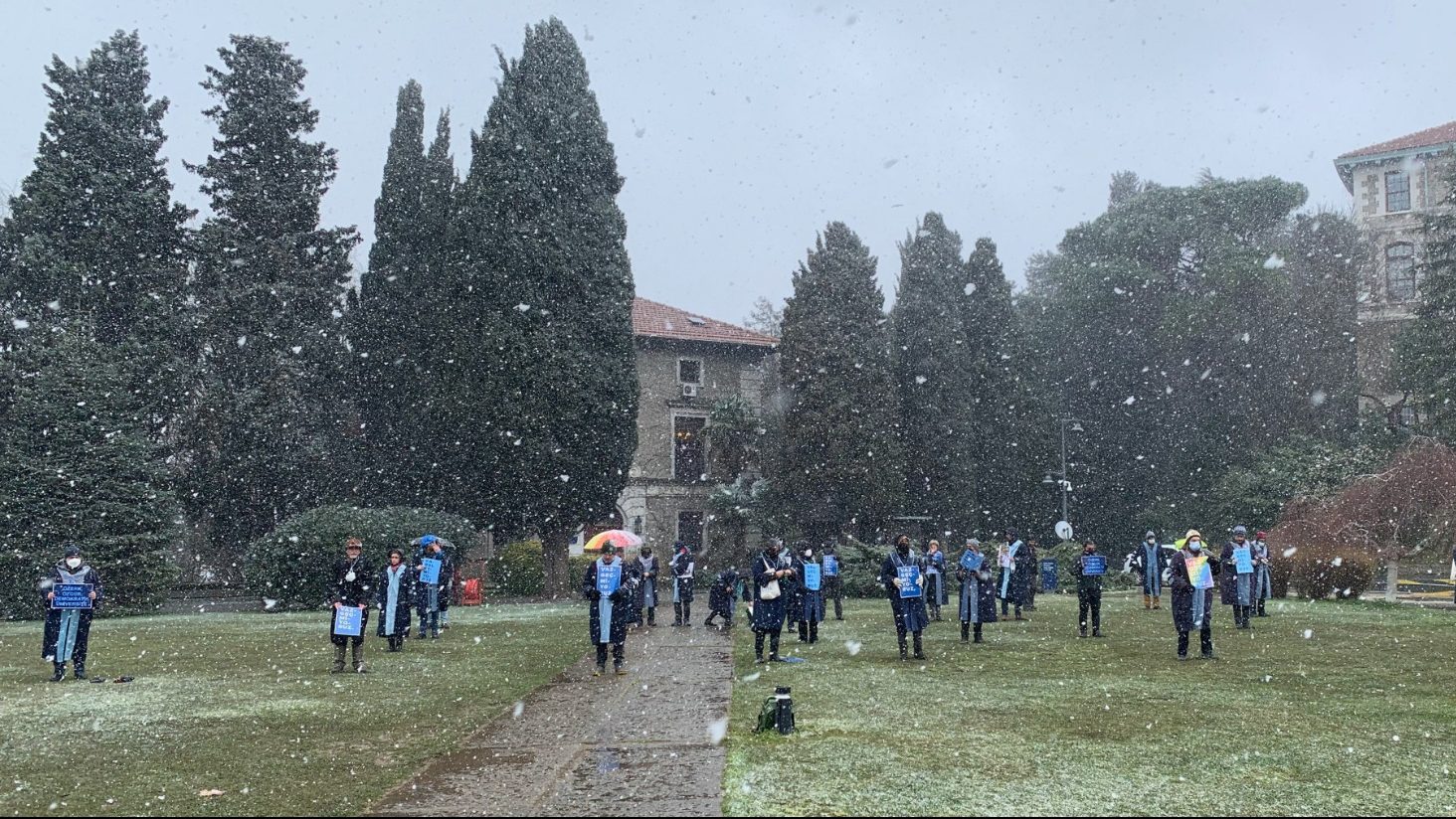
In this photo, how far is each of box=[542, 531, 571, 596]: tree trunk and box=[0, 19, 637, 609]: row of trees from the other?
0.12 metres

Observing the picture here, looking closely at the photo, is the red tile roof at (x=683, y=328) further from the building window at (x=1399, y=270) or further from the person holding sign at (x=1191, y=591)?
the building window at (x=1399, y=270)

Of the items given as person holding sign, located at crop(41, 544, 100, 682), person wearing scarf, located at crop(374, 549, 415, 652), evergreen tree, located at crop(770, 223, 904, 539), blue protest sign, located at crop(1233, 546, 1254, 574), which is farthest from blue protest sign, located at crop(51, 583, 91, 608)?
evergreen tree, located at crop(770, 223, 904, 539)

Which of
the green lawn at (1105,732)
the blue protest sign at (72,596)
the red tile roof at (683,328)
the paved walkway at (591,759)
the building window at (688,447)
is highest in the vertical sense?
the red tile roof at (683,328)

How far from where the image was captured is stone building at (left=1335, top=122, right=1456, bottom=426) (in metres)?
55.7

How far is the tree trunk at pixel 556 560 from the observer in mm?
33844

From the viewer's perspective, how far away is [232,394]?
33844 mm

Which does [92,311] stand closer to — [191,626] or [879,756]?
[191,626]

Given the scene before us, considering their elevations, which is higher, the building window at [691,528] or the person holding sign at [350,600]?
the building window at [691,528]

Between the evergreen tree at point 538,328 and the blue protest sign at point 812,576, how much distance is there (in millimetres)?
16744

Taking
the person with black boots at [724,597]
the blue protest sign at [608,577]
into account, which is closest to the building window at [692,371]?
the person with black boots at [724,597]

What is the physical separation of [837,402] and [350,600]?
29335 mm

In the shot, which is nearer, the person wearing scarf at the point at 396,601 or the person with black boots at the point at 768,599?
the person with black boots at the point at 768,599

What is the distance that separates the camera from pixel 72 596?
13.9 m

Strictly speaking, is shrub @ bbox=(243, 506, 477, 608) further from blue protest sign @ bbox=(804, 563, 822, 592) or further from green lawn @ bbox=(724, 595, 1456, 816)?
green lawn @ bbox=(724, 595, 1456, 816)
